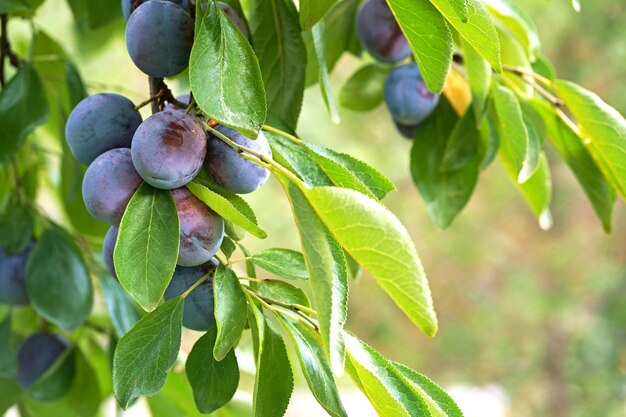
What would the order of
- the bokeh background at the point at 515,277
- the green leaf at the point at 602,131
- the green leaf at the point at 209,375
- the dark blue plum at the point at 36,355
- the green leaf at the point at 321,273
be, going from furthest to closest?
the bokeh background at the point at 515,277 → the dark blue plum at the point at 36,355 → the green leaf at the point at 602,131 → the green leaf at the point at 209,375 → the green leaf at the point at 321,273

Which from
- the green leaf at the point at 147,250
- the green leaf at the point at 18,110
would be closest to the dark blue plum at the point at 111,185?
the green leaf at the point at 147,250

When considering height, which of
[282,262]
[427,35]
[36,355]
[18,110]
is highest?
[427,35]

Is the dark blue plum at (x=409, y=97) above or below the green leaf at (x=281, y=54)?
below

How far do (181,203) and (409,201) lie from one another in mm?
2642

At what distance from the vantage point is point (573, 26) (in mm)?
2641

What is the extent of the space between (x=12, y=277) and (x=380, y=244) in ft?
1.26

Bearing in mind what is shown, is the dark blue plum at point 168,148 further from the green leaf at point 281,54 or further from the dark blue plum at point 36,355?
the dark blue plum at point 36,355

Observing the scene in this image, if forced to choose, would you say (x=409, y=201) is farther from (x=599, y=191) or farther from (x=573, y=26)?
(x=599, y=191)

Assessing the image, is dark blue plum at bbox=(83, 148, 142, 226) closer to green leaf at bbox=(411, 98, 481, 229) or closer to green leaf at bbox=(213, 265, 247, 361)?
green leaf at bbox=(213, 265, 247, 361)

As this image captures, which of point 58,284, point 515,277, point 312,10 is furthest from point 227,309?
point 515,277

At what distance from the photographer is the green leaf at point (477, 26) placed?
12.9 inches

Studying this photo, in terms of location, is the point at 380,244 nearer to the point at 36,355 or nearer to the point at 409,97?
the point at 409,97

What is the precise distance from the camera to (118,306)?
601mm

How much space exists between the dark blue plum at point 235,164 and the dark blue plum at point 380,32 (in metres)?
0.25
